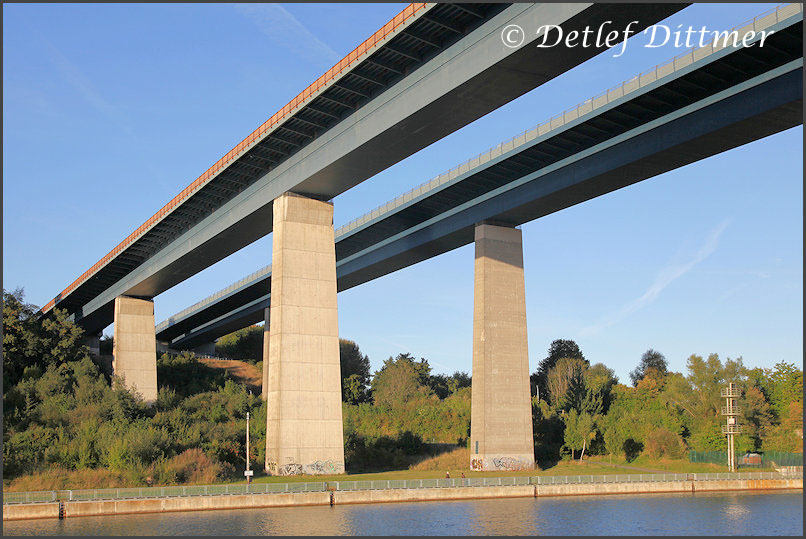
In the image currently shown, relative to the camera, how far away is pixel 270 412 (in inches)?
1737

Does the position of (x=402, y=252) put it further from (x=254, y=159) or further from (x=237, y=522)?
(x=237, y=522)

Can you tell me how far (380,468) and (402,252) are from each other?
52.9ft

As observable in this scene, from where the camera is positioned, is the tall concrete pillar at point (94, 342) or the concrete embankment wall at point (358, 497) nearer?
the concrete embankment wall at point (358, 497)

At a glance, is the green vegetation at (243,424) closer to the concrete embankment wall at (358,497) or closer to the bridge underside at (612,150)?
the concrete embankment wall at (358,497)

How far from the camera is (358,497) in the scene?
3609cm

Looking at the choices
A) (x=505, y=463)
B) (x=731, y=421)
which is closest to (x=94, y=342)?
(x=505, y=463)

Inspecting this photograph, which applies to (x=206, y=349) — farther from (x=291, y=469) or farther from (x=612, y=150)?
(x=612, y=150)

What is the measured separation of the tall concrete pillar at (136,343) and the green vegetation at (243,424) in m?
4.01

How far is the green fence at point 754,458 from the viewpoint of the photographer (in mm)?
58622

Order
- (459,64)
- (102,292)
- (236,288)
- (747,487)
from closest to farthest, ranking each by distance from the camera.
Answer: (459,64) → (747,487) → (102,292) → (236,288)

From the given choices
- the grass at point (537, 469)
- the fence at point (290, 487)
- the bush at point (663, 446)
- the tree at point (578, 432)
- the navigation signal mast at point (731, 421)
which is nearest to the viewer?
the fence at point (290, 487)

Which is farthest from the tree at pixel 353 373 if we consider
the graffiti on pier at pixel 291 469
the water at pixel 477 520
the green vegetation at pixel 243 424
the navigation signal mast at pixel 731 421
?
the water at pixel 477 520

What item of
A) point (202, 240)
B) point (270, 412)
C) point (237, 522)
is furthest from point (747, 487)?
point (202, 240)

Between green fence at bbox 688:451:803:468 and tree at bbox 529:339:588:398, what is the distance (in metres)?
50.1
